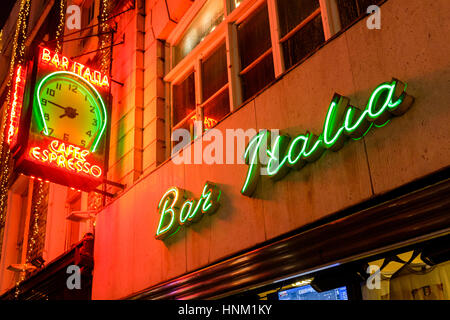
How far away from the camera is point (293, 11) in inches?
252

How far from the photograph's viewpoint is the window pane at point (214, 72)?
753 cm

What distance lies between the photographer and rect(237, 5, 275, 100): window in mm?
6637

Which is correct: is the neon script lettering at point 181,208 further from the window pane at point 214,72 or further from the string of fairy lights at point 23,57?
the string of fairy lights at point 23,57

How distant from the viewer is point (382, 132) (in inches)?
166

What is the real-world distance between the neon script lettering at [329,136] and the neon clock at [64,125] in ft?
11.5

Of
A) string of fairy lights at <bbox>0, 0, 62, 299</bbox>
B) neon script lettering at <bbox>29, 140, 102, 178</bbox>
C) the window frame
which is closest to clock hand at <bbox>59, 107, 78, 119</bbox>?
neon script lettering at <bbox>29, 140, 102, 178</bbox>

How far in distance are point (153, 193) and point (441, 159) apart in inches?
181

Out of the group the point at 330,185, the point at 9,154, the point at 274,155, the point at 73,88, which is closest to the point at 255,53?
the point at 274,155

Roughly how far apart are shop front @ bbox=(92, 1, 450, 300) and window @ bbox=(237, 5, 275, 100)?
0.16m

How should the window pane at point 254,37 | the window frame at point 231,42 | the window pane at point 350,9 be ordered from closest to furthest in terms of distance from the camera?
the window pane at point 350,9
the window frame at point 231,42
the window pane at point 254,37

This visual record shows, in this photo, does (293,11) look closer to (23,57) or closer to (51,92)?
(51,92)

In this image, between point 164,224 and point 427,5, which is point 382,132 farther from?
point 164,224

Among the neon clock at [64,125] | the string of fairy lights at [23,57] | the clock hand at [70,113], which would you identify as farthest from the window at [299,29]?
the string of fairy lights at [23,57]

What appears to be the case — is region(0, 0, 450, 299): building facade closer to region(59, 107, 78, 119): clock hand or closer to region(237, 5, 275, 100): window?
region(237, 5, 275, 100): window
